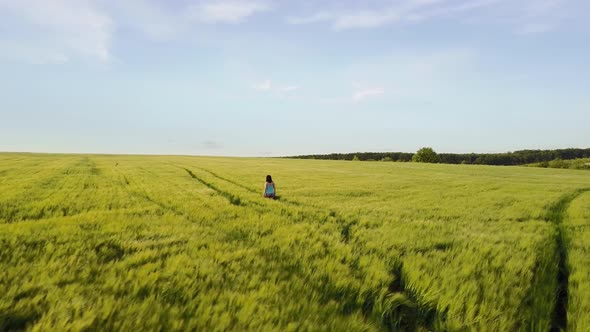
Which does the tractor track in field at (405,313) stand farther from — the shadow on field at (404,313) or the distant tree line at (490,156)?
the distant tree line at (490,156)

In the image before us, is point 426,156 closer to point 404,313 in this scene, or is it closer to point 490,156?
point 490,156

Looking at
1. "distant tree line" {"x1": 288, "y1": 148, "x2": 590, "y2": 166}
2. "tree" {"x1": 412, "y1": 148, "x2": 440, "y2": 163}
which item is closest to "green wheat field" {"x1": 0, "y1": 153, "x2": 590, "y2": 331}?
"tree" {"x1": 412, "y1": 148, "x2": 440, "y2": 163}

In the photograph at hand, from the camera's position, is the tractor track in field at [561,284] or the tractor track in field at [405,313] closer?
the tractor track in field at [405,313]

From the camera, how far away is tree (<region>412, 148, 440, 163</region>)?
107m

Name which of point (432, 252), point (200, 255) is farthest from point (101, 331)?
point (432, 252)

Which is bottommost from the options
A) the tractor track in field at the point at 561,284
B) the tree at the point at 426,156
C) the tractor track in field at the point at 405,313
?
the tractor track in field at the point at 561,284

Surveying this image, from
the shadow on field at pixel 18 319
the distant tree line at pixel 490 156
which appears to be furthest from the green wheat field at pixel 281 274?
the distant tree line at pixel 490 156

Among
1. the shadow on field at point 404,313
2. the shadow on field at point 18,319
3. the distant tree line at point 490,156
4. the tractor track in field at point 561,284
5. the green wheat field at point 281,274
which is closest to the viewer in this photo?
the shadow on field at point 18,319

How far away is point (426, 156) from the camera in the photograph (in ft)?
354

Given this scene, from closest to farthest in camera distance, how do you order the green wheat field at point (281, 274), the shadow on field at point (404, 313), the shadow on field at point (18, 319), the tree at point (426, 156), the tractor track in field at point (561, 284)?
the shadow on field at point (18, 319) → the green wheat field at point (281, 274) → the shadow on field at point (404, 313) → the tractor track in field at point (561, 284) → the tree at point (426, 156)

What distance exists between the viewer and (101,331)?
9.83 ft

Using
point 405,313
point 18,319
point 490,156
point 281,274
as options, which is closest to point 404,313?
point 405,313

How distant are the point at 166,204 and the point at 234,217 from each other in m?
3.46

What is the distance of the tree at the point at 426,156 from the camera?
10687 centimetres
